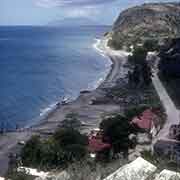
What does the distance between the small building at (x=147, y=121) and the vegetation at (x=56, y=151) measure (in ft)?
21.4

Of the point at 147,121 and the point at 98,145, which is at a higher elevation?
the point at 98,145

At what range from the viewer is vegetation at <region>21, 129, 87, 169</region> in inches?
947

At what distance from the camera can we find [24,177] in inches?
819

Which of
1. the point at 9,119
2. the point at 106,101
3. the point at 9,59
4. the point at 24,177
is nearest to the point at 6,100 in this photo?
the point at 9,119

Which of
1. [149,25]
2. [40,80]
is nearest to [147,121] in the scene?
[40,80]

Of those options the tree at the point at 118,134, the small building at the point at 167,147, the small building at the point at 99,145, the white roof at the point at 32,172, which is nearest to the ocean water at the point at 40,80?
the small building at the point at 99,145

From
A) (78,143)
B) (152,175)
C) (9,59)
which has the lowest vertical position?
(9,59)

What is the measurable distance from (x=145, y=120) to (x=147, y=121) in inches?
11.2

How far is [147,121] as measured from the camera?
108 ft

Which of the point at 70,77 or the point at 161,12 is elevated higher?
the point at 161,12

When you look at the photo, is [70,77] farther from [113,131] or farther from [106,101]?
[113,131]

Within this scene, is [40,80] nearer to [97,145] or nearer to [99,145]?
[97,145]

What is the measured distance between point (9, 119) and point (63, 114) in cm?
564

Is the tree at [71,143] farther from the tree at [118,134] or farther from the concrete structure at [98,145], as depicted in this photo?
the tree at [118,134]
